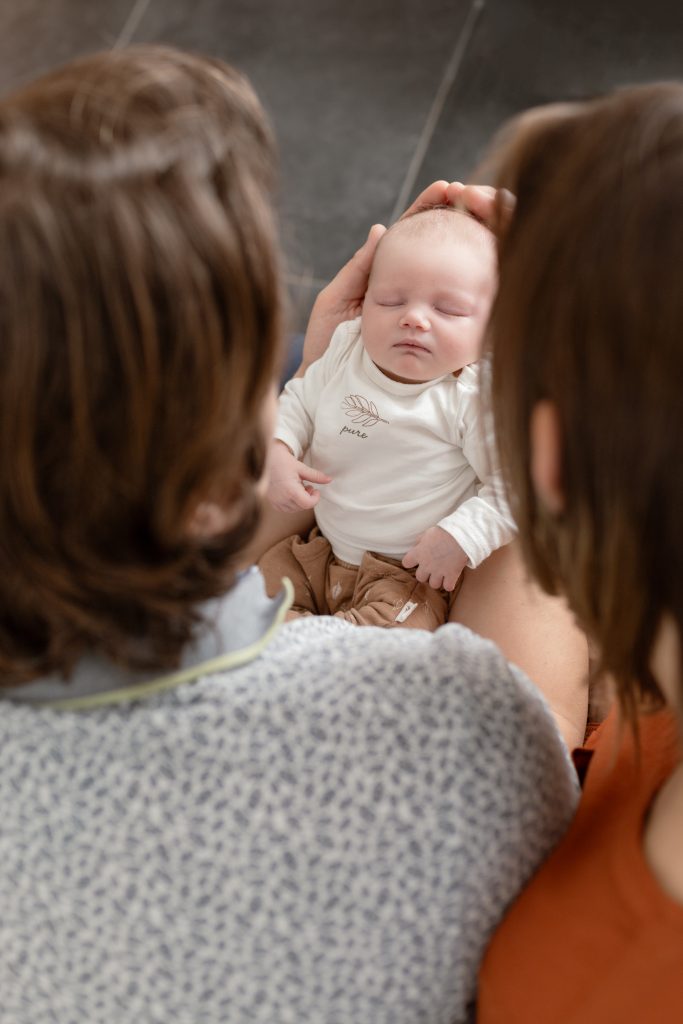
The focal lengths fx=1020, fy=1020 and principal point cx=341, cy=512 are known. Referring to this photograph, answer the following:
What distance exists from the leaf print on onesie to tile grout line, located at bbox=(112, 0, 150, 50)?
4.79 ft

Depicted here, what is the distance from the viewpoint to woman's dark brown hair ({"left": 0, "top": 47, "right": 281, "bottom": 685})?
0.50 meters

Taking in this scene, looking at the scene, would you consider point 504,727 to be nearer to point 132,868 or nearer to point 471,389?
A: point 132,868

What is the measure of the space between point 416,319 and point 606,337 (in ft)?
2.14

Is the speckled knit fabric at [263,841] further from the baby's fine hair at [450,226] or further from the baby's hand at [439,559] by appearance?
the baby's fine hair at [450,226]

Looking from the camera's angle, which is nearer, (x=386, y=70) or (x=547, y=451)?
(x=547, y=451)

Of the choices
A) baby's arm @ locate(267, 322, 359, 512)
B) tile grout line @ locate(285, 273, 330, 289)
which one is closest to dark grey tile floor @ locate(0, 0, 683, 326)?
tile grout line @ locate(285, 273, 330, 289)

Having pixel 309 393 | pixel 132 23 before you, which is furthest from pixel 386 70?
pixel 309 393

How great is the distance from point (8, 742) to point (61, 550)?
0.14 metres

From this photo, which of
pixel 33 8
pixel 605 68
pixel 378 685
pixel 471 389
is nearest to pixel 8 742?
pixel 378 685

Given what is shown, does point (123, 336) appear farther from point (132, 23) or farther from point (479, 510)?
point (132, 23)

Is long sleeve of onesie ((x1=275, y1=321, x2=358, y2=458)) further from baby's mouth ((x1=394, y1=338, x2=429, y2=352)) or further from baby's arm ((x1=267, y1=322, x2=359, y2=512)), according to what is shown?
baby's mouth ((x1=394, y1=338, x2=429, y2=352))

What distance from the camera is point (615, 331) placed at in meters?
0.52

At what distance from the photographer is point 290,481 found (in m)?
1.19

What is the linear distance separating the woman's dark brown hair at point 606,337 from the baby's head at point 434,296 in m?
0.54
